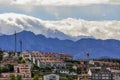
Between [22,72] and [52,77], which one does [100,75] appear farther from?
[22,72]

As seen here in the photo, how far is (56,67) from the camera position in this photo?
122812 millimetres

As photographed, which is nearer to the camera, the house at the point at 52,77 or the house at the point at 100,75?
the house at the point at 52,77

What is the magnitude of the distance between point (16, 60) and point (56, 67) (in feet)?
47.1

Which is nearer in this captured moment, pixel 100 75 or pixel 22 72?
pixel 22 72

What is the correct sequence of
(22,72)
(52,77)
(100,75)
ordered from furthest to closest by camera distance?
(100,75) → (22,72) → (52,77)

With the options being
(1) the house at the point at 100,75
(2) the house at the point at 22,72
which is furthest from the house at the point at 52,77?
(1) the house at the point at 100,75

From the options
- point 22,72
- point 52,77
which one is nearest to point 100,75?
point 52,77

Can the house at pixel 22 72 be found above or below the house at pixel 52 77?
above

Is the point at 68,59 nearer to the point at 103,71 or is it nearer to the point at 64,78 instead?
the point at 103,71

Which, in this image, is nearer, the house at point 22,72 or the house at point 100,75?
the house at point 22,72

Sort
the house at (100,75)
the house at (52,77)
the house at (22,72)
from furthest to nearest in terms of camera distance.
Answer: the house at (100,75)
the house at (52,77)
the house at (22,72)

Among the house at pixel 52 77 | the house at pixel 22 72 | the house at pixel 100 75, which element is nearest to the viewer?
the house at pixel 22 72

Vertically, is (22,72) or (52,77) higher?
(22,72)

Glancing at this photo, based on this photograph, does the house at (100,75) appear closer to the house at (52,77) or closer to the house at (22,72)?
the house at (52,77)
